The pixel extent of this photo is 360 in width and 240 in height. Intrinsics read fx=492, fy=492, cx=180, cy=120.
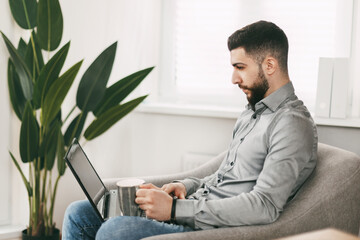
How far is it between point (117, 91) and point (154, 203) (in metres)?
1.12

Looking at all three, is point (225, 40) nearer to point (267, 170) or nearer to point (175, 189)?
point (175, 189)

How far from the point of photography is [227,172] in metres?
1.74

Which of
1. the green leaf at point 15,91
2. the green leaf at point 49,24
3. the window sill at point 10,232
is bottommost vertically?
the window sill at point 10,232

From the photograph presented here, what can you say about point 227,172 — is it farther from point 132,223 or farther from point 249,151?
point 132,223

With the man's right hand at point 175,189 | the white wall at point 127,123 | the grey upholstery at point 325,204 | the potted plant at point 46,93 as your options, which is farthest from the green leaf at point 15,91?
the grey upholstery at point 325,204

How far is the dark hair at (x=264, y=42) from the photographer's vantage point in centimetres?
163

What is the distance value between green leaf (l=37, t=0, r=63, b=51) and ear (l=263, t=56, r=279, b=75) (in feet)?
3.60

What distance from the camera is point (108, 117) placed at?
2467mm

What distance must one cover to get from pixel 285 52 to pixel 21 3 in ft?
4.44

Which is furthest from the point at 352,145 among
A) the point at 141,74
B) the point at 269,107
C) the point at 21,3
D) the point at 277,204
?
the point at 21,3

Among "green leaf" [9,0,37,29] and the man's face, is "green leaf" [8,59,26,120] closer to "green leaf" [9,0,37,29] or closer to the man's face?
"green leaf" [9,0,37,29]

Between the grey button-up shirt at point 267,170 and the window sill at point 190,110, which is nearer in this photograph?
the grey button-up shirt at point 267,170

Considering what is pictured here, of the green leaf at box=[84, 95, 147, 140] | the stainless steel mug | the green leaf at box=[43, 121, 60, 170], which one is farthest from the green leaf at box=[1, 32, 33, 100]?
the stainless steel mug

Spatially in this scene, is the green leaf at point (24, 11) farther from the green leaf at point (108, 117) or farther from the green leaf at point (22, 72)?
the green leaf at point (108, 117)
